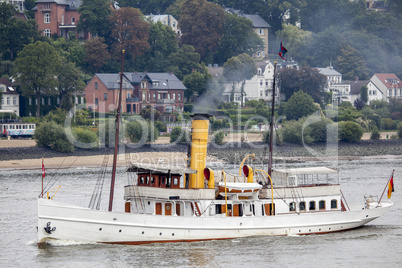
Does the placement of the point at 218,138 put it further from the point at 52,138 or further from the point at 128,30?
the point at 128,30

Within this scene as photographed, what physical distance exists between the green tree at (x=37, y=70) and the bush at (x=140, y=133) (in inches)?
687

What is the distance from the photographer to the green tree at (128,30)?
136 metres

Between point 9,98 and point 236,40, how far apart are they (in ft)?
184

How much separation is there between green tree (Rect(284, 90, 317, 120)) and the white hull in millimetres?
75801

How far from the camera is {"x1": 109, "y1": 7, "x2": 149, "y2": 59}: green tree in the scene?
5359 inches

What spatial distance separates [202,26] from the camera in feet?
498

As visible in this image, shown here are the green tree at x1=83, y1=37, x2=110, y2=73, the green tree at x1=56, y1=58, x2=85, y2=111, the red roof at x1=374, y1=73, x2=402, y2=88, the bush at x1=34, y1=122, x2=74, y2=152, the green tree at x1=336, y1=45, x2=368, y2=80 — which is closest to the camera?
the bush at x1=34, y1=122, x2=74, y2=152

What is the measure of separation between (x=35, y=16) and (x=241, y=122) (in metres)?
52.4

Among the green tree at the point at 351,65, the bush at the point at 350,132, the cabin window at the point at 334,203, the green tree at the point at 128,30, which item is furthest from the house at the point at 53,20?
the cabin window at the point at 334,203

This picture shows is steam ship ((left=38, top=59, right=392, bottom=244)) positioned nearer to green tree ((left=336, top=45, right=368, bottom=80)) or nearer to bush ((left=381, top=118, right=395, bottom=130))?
bush ((left=381, top=118, right=395, bottom=130))

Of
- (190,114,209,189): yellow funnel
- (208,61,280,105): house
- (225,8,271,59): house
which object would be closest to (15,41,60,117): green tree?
(208,61,280,105): house

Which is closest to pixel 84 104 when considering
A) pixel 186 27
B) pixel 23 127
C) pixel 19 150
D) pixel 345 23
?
pixel 23 127

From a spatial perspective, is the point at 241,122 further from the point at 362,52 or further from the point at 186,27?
the point at 362,52

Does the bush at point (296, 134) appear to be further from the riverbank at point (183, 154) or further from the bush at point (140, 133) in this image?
the bush at point (140, 133)
